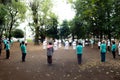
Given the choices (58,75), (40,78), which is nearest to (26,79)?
(40,78)

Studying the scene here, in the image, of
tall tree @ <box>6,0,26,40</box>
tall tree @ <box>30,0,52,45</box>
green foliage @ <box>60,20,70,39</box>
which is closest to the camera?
tall tree @ <box>6,0,26,40</box>

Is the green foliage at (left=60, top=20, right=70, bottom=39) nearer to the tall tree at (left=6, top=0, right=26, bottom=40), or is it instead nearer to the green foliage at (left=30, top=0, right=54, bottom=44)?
the tall tree at (left=6, top=0, right=26, bottom=40)

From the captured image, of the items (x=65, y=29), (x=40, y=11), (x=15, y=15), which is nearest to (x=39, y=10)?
(x=40, y=11)

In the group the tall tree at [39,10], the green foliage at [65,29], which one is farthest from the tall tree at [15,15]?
the green foliage at [65,29]

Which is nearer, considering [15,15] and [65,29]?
[15,15]

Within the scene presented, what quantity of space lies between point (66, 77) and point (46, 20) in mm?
48906

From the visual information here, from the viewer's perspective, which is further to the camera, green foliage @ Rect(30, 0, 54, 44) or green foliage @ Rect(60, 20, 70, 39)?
green foliage @ Rect(60, 20, 70, 39)

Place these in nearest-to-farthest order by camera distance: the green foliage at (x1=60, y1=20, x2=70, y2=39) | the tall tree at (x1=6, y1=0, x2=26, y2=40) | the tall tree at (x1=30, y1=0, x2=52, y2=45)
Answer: the tall tree at (x1=6, y1=0, x2=26, y2=40) → the tall tree at (x1=30, y1=0, x2=52, y2=45) → the green foliage at (x1=60, y1=20, x2=70, y2=39)

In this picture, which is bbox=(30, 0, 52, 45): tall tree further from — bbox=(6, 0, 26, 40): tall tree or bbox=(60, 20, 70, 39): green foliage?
bbox=(60, 20, 70, 39): green foliage

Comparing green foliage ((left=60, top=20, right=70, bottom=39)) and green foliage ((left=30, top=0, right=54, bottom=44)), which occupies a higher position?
green foliage ((left=30, top=0, right=54, bottom=44))

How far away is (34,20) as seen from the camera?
62531mm

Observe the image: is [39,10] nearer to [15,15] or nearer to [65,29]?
[15,15]

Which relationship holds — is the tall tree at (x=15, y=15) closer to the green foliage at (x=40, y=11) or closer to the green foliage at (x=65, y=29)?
the green foliage at (x=40, y=11)

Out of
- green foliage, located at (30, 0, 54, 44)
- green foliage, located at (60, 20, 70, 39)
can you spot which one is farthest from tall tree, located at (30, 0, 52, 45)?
green foliage, located at (60, 20, 70, 39)
